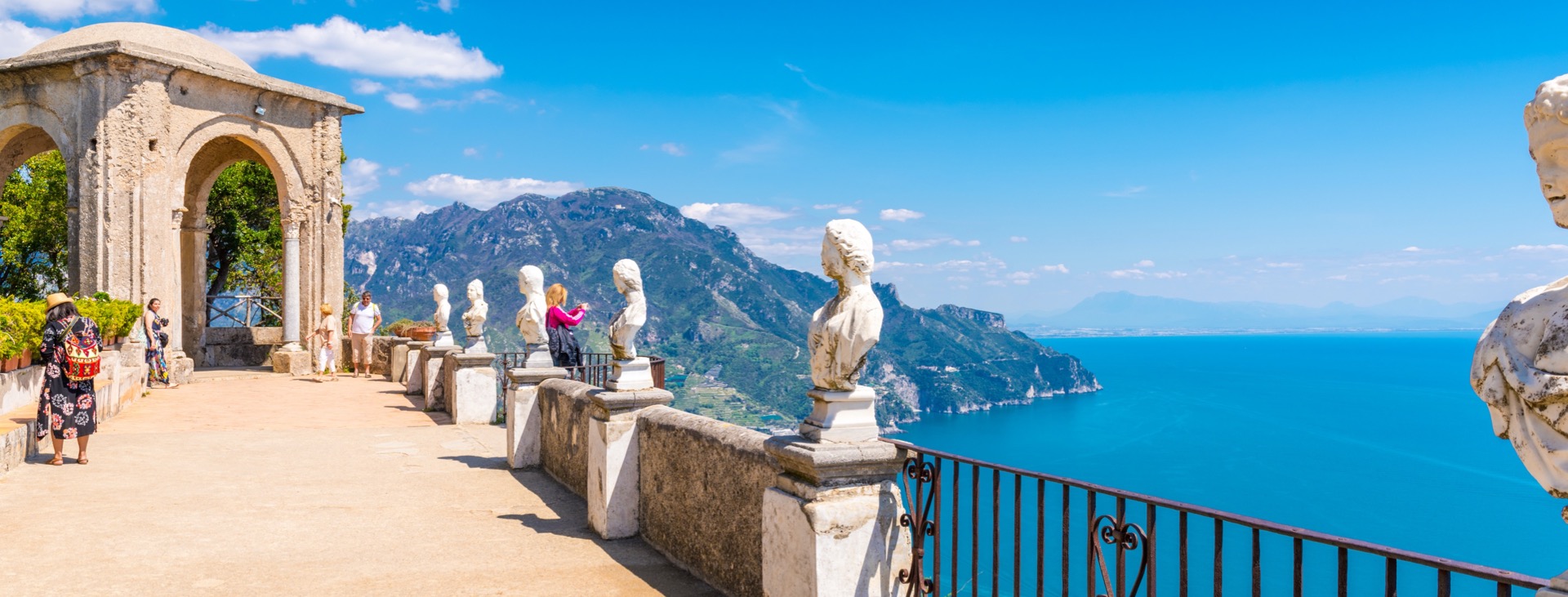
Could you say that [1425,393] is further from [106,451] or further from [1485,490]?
[106,451]

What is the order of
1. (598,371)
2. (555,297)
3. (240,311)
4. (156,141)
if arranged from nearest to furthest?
(598,371) < (555,297) < (156,141) < (240,311)

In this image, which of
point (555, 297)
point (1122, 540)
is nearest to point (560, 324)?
point (555, 297)

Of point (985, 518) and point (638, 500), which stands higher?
point (638, 500)

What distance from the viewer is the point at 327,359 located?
1741cm

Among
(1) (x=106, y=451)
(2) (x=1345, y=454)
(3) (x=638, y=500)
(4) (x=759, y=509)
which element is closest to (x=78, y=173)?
(1) (x=106, y=451)

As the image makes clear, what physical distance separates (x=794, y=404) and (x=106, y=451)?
93645mm

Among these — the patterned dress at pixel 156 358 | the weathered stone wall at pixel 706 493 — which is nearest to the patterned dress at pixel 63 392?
the weathered stone wall at pixel 706 493

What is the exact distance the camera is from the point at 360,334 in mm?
18141

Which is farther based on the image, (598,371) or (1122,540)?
(598,371)

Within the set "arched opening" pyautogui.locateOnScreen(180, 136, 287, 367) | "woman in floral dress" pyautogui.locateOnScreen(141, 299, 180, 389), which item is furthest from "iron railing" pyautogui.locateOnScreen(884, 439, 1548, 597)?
"arched opening" pyautogui.locateOnScreen(180, 136, 287, 367)

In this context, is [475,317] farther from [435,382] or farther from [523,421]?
Answer: [523,421]

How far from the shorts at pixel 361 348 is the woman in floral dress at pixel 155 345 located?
3154mm

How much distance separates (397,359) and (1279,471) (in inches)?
3297

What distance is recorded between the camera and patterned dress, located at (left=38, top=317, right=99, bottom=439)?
8094mm
